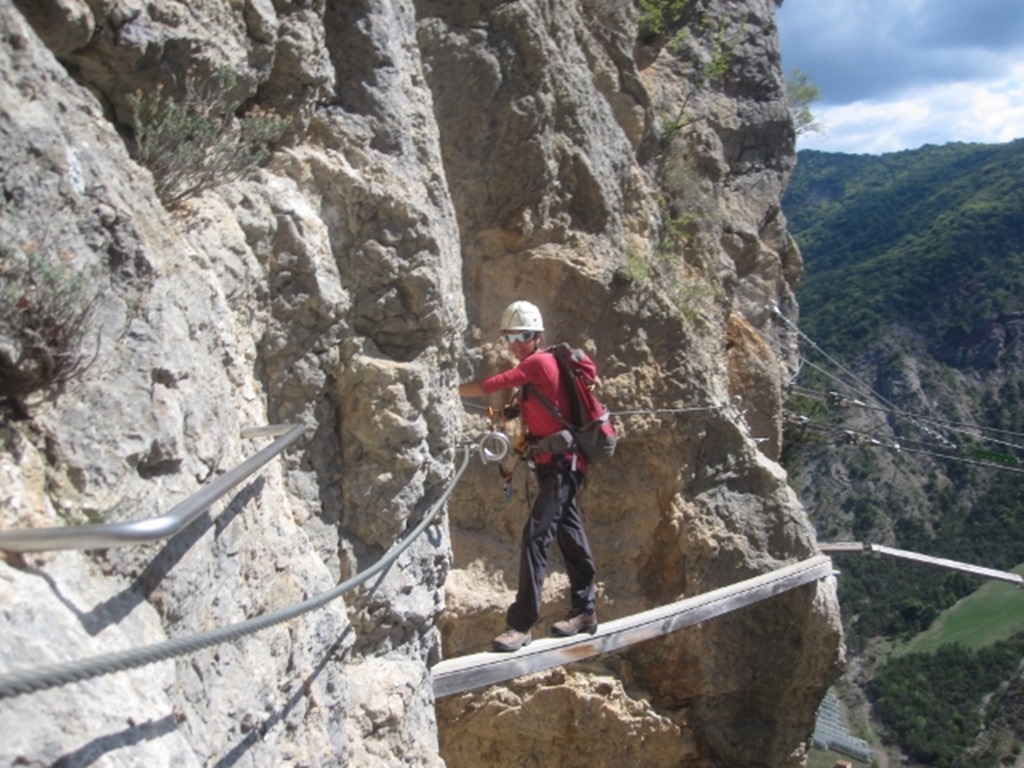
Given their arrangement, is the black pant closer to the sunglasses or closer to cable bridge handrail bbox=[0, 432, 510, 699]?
the sunglasses

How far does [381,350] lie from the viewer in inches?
205

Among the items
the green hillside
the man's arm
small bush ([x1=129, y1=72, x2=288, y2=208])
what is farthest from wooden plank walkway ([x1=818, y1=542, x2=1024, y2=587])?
the green hillside

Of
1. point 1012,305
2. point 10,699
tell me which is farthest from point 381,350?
point 1012,305

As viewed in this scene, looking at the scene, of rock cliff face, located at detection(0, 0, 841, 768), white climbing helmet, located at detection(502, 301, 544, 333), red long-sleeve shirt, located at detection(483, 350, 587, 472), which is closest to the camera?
rock cliff face, located at detection(0, 0, 841, 768)

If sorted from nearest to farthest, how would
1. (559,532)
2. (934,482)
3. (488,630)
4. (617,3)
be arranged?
(559,532)
(488,630)
(617,3)
(934,482)

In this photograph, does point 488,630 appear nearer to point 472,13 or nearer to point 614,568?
point 614,568

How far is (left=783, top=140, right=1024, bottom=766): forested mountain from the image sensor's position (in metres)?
44.6

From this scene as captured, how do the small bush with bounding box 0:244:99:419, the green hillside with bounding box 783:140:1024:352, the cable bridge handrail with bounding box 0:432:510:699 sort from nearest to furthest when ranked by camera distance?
the cable bridge handrail with bounding box 0:432:510:699
the small bush with bounding box 0:244:99:419
the green hillside with bounding box 783:140:1024:352

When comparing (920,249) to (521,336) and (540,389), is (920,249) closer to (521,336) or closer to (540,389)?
(521,336)

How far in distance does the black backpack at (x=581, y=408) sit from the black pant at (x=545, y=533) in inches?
6.9

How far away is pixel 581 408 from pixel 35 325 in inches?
138

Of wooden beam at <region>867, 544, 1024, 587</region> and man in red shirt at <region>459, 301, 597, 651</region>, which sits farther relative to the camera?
wooden beam at <region>867, 544, 1024, 587</region>

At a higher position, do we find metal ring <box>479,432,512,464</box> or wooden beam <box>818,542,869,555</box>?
metal ring <box>479,432,512,464</box>

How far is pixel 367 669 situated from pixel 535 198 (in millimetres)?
4433
